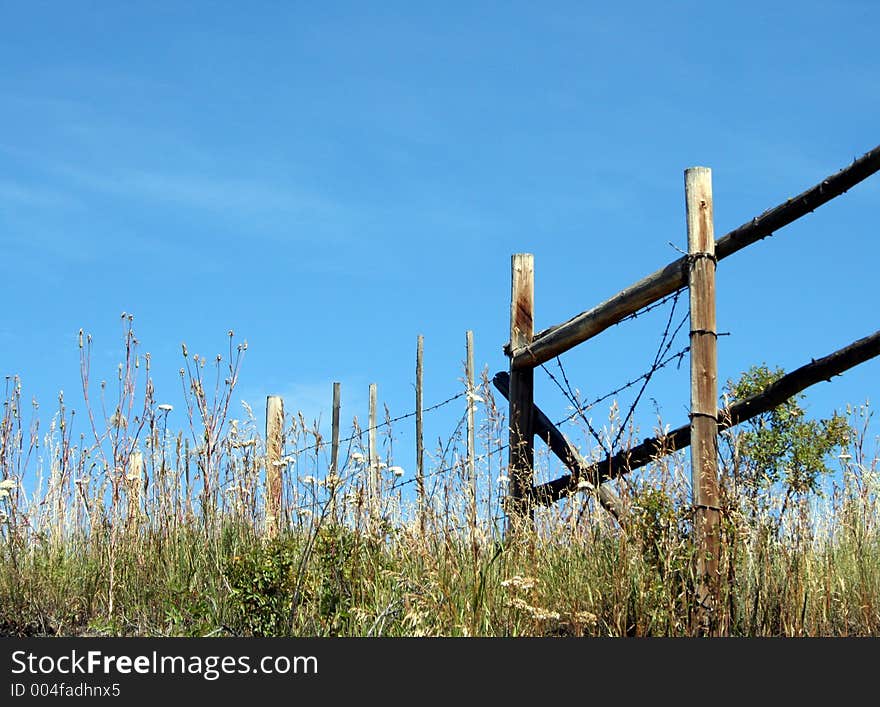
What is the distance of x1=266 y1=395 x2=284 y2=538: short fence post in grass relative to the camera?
6.16m

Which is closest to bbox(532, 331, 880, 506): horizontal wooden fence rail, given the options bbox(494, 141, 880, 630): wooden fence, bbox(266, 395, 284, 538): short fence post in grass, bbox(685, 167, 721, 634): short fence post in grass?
bbox(494, 141, 880, 630): wooden fence

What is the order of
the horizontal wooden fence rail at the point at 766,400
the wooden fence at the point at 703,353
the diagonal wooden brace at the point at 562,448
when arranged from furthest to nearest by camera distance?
the diagonal wooden brace at the point at 562,448 < the horizontal wooden fence rail at the point at 766,400 < the wooden fence at the point at 703,353

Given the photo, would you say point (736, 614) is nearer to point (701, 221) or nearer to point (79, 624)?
point (701, 221)

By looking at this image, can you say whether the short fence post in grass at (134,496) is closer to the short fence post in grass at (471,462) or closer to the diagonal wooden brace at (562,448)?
the short fence post in grass at (471,462)

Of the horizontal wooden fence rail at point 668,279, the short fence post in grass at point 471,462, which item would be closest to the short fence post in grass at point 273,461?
the short fence post in grass at point 471,462

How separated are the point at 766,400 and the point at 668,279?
2.97 feet

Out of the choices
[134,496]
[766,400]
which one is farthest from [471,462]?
[134,496]

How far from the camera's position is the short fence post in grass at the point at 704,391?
196 inches

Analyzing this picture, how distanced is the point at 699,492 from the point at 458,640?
1841 mm

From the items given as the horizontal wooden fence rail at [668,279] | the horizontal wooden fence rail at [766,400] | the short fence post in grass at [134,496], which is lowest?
the short fence post in grass at [134,496]

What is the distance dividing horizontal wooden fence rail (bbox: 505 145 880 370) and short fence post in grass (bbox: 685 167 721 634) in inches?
5.5

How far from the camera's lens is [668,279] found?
6027mm

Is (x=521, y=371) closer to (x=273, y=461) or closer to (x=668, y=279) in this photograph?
(x=668, y=279)

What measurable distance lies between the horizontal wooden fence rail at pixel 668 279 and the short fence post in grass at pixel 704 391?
0.14 m
